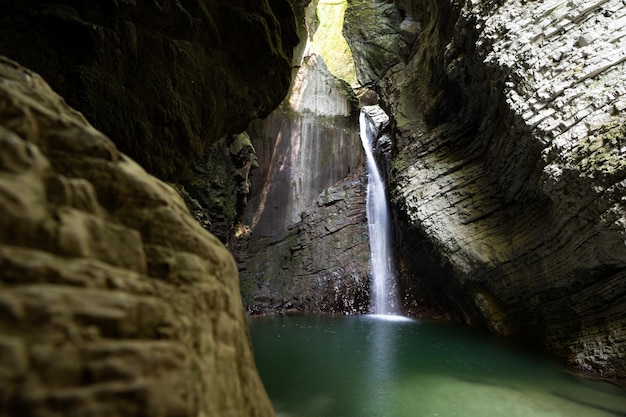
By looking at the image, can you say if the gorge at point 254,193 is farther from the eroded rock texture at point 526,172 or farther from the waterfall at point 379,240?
the waterfall at point 379,240

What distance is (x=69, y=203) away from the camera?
1.71 meters

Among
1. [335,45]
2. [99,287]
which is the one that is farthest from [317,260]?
[335,45]

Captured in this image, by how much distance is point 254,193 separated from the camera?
19094 mm

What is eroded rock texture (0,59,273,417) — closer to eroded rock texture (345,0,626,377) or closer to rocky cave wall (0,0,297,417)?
rocky cave wall (0,0,297,417)

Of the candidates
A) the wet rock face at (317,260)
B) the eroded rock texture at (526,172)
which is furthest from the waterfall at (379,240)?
the eroded rock texture at (526,172)

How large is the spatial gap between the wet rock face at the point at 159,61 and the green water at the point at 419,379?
4573mm

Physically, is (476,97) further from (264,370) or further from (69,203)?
(69,203)

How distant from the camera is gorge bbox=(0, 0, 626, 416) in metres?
1.48

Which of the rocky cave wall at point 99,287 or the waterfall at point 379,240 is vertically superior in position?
the waterfall at point 379,240

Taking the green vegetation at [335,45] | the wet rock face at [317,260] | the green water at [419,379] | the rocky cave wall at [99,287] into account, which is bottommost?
the green water at [419,379]

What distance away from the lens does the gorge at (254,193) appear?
1.48 meters

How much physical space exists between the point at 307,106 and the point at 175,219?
19.8 meters

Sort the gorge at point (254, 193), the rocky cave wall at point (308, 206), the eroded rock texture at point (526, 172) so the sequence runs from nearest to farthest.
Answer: the gorge at point (254, 193), the eroded rock texture at point (526, 172), the rocky cave wall at point (308, 206)

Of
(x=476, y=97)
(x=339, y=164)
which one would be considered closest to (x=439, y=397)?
(x=476, y=97)
